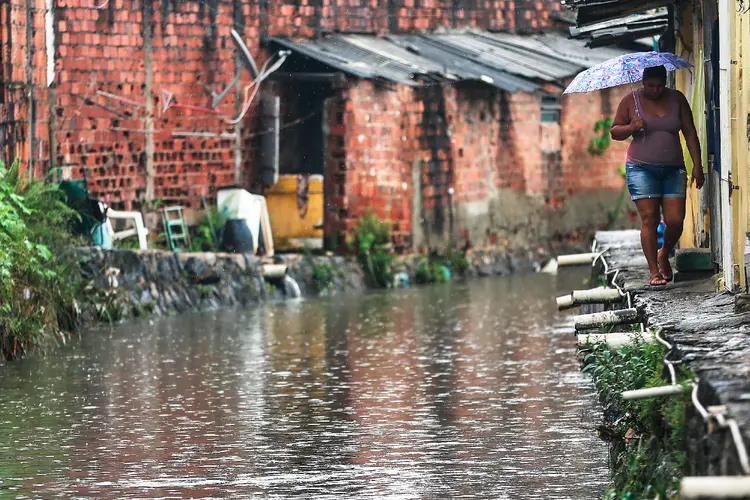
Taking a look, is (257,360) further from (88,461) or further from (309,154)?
(309,154)

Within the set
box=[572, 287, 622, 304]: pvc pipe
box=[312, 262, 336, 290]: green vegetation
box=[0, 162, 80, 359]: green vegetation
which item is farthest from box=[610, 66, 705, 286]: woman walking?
box=[312, 262, 336, 290]: green vegetation

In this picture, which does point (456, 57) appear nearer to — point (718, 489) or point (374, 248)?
point (374, 248)

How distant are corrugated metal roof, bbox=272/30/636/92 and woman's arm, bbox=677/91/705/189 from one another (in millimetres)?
12056

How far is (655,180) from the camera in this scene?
36.9ft

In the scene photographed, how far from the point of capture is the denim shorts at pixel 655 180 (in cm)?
1120

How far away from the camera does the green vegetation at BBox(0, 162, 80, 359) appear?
14.5m

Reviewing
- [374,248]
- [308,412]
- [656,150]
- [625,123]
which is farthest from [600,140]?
[308,412]

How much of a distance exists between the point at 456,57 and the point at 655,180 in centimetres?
1489

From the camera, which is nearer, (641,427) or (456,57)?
(641,427)

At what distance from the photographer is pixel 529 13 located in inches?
1156

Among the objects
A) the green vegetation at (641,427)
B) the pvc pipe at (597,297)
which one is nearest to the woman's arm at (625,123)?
the pvc pipe at (597,297)

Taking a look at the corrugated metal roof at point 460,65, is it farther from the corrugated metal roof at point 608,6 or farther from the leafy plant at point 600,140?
the corrugated metal roof at point 608,6

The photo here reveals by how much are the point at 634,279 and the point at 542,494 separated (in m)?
3.91

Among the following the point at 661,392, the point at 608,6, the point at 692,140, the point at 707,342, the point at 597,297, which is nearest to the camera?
the point at 661,392
